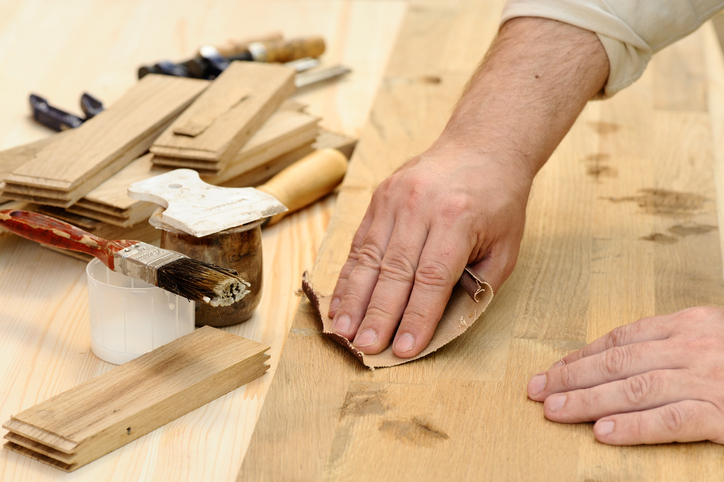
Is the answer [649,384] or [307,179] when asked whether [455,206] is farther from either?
[307,179]

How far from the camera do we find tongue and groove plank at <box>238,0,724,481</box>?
97 centimetres

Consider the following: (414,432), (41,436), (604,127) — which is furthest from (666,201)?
(41,436)

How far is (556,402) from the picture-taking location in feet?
3.36

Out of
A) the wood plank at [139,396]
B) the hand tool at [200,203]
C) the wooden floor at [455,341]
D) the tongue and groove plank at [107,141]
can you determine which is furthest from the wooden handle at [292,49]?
the wood plank at [139,396]

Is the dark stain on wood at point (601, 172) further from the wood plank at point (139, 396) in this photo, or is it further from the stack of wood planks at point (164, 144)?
the wood plank at point (139, 396)

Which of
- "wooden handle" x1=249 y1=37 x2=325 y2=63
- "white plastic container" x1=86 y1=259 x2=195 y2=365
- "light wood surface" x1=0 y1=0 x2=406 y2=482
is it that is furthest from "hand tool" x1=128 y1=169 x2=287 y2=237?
"wooden handle" x1=249 y1=37 x2=325 y2=63

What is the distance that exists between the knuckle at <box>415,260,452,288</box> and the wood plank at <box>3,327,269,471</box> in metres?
0.24

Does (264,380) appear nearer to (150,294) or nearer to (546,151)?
(150,294)

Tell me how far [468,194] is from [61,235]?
602 millimetres

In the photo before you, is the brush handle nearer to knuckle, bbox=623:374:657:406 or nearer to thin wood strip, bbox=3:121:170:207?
thin wood strip, bbox=3:121:170:207

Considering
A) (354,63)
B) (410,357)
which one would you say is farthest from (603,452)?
(354,63)

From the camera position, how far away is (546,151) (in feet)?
4.37

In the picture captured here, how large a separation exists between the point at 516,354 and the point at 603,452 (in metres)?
0.22

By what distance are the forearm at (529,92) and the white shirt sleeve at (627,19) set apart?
0.05ft
